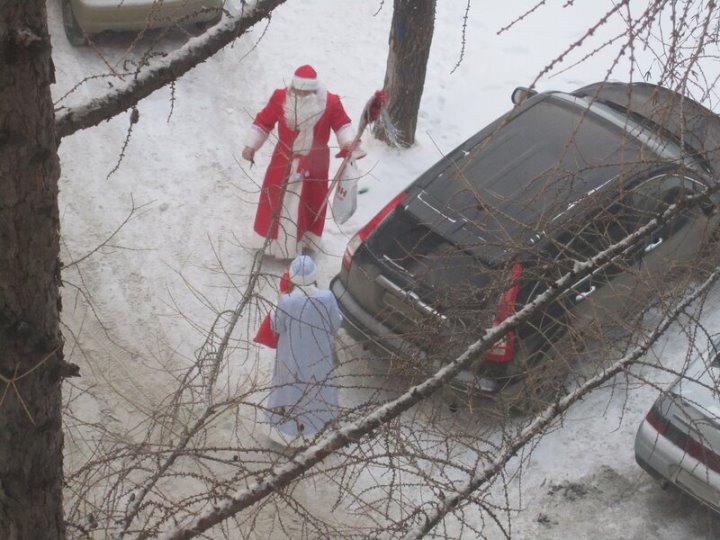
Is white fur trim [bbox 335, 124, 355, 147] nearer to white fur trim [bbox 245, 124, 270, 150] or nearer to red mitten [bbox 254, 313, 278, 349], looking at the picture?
white fur trim [bbox 245, 124, 270, 150]

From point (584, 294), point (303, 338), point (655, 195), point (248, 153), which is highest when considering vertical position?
point (248, 153)

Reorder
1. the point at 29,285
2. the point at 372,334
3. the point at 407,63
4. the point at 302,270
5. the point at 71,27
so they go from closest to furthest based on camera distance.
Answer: the point at 29,285 → the point at 302,270 → the point at 372,334 → the point at 407,63 → the point at 71,27

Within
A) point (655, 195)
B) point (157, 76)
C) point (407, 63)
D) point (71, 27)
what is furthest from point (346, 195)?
point (157, 76)

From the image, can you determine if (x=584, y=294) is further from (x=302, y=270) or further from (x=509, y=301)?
(x=302, y=270)

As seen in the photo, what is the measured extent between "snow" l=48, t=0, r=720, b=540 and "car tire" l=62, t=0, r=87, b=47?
12 cm

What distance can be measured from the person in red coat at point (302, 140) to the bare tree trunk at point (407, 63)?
1496 millimetres

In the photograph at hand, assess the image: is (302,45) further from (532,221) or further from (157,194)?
(532,221)

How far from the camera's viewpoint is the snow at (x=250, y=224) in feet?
21.1

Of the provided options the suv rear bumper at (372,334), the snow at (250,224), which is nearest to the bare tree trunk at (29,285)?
the snow at (250,224)

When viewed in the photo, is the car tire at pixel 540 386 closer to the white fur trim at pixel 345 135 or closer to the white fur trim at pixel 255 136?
the white fur trim at pixel 345 135

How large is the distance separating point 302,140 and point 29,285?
5121mm

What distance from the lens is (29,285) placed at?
264cm

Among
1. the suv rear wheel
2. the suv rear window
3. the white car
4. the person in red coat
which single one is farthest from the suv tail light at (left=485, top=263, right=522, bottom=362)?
the white car

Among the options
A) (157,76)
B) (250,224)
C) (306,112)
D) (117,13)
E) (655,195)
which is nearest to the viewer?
(157,76)
